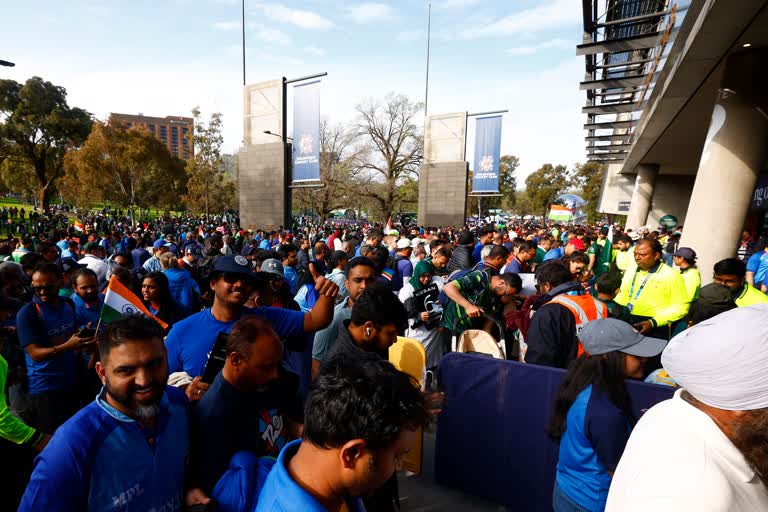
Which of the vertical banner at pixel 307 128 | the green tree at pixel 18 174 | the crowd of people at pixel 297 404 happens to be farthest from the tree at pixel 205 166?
the crowd of people at pixel 297 404

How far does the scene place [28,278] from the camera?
19.1 ft

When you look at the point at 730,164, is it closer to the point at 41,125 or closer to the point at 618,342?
the point at 618,342

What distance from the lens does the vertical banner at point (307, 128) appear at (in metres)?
18.5

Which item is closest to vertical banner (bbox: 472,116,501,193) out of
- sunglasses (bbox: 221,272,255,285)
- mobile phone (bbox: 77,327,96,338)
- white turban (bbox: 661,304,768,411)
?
sunglasses (bbox: 221,272,255,285)

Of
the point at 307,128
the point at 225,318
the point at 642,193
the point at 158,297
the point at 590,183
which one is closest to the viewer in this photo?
the point at 225,318

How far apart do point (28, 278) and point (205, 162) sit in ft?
87.0

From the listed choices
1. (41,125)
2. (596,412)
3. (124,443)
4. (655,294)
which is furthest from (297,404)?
(41,125)

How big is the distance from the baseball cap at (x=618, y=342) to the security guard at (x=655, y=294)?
314 centimetres

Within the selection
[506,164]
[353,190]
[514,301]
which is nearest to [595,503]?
[514,301]

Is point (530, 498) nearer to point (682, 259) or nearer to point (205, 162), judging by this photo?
point (682, 259)

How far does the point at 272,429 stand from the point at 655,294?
5099mm

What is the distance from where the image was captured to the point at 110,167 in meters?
32.8

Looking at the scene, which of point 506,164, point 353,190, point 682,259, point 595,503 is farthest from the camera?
point 506,164

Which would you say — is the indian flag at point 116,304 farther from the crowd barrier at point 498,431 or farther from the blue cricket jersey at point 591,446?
the blue cricket jersey at point 591,446
